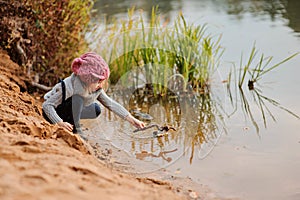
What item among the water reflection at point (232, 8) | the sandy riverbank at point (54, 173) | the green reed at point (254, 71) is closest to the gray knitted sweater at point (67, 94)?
the sandy riverbank at point (54, 173)

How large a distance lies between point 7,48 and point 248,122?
283 cm

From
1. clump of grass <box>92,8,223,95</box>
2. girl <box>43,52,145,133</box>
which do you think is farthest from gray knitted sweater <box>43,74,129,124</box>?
clump of grass <box>92,8,223,95</box>

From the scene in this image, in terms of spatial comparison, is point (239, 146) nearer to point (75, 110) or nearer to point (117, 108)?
point (117, 108)

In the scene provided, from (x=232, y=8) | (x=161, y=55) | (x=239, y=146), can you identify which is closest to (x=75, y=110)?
(x=239, y=146)

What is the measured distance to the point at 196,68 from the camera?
5.66 metres

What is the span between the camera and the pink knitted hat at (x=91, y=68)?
11.6 feet

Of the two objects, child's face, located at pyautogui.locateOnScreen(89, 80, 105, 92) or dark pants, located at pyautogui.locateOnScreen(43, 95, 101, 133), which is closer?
child's face, located at pyautogui.locateOnScreen(89, 80, 105, 92)

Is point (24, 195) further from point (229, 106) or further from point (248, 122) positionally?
point (229, 106)

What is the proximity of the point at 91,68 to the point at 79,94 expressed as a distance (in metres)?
0.31

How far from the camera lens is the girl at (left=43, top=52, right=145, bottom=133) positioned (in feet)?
11.7

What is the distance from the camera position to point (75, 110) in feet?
12.7

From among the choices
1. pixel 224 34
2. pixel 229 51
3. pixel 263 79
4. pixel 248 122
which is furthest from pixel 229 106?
pixel 224 34

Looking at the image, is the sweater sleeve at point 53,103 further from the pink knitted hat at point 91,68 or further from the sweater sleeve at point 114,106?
the sweater sleeve at point 114,106

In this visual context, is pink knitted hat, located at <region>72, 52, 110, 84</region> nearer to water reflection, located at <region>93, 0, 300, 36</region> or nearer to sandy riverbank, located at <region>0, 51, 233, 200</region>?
sandy riverbank, located at <region>0, 51, 233, 200</region>
